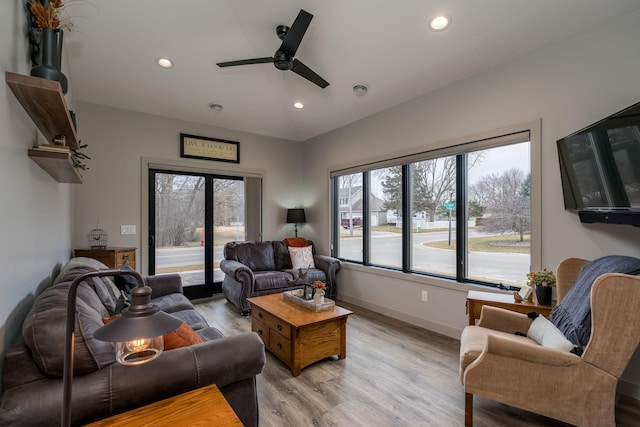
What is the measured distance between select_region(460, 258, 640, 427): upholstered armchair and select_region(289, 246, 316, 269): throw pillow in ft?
→ 10.3

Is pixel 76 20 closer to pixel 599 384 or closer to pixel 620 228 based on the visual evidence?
pixel 599 384

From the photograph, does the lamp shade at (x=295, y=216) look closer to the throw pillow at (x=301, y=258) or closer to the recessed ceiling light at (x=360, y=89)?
the throw pillow at (x=301, y=258)

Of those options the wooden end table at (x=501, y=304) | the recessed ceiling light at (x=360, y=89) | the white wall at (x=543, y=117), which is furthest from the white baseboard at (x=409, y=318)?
the recessed ceiling light at (x=360, y=89)

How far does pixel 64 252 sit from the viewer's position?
2.85m

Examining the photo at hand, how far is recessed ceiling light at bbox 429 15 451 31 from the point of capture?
2396 millimetres

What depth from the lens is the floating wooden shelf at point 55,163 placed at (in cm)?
155

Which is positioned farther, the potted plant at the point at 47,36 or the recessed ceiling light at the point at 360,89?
the recessed ceiling light at the point at 360,89

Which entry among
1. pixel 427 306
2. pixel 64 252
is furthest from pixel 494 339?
pixel 64 252

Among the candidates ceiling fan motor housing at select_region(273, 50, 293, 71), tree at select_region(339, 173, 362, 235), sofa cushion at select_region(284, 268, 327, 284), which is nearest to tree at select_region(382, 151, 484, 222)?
tree at select_region(339, 173, 362, 235)

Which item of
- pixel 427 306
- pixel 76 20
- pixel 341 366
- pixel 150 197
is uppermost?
pixel 76 20

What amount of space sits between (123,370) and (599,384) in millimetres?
2387

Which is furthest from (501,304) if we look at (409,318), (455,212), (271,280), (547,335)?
(271,280)

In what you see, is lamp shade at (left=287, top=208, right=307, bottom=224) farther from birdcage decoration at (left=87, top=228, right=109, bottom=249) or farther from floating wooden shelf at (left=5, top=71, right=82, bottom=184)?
floating wooden shelf at (left=5, top=71, right=82, bottom=184)

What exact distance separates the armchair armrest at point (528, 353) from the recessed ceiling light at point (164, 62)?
3903mm
